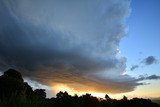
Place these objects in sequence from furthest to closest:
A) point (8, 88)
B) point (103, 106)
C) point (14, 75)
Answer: point (14, 75) → point (8, 88) → point (103, 106)

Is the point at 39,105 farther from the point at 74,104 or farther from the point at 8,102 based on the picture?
the point at 74,104

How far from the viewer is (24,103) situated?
8.74 meters

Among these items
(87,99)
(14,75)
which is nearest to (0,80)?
(14,75)

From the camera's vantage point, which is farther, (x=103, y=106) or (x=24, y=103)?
(x=103, y=106)

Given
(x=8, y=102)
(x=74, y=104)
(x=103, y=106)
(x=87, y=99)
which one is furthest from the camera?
(x=87, y=99)

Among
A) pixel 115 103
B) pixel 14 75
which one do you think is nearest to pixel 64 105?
pixel 115 103

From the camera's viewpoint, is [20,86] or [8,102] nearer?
[8,102]

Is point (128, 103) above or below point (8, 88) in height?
below

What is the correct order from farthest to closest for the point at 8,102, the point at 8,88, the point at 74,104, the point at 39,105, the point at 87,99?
1. the point at 8,88
2. the point at 87,99
3. the point at 74,104
4. the point at 39,105
5. the point at 8,102

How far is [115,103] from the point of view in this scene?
14.1 meters

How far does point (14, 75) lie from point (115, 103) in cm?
5078

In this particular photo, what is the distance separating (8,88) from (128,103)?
124 ft

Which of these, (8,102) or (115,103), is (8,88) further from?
(8,102)

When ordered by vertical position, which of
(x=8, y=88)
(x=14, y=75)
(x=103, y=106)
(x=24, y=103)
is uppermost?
(x=14, y=75)
